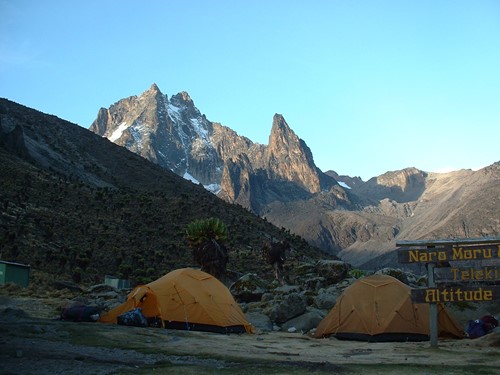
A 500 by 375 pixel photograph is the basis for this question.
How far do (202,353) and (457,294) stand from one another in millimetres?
8400

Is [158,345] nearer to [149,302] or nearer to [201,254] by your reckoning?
[149,302]

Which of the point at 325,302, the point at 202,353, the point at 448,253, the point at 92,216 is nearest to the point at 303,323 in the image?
the point at 325,302

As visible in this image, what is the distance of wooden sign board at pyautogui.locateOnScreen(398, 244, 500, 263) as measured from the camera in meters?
17.6

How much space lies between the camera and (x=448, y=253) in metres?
18.0

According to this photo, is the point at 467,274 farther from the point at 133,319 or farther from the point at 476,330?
the point at 133,319

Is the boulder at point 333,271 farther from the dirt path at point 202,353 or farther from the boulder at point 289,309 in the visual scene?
the dirt path at point 202,353

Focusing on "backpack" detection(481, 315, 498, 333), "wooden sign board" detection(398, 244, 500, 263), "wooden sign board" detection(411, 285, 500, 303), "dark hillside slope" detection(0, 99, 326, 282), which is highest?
"dark hillside slope" detection(0, 99, 326, 282)

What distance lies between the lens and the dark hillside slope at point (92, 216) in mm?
51156

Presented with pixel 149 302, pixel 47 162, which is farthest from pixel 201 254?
pixel 47 162

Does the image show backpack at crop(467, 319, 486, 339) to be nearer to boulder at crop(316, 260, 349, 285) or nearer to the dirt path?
the dirt path

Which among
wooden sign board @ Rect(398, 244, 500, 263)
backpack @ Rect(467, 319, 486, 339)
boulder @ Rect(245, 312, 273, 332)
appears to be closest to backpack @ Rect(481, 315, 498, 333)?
backpack @ Rect(467, 319, 486, 339)

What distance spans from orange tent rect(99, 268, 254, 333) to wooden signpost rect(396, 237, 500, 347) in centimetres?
693

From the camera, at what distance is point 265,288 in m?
35.6

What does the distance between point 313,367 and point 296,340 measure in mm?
7454
